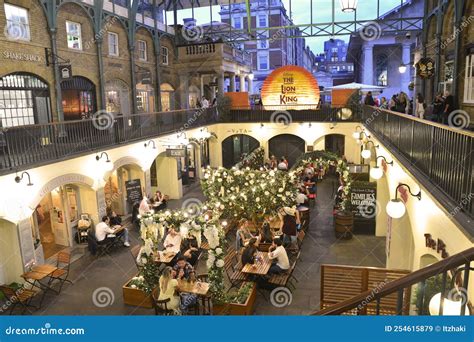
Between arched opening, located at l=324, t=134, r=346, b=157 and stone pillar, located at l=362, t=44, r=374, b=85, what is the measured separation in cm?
667

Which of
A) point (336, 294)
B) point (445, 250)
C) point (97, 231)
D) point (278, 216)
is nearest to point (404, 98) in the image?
point (278, 216)

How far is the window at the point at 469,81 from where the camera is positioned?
13.3 meters

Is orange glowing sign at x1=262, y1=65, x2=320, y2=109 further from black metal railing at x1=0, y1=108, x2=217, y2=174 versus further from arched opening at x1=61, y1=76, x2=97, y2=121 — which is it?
arched opening at x1=61, y1=76, x2=97, y2=121

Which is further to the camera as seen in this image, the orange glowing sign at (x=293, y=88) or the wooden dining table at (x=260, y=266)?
the orange glowing sign at (x=293, y=88)

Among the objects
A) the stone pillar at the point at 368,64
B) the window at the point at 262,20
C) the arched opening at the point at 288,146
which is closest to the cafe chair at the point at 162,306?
the arched opening at the point at 288,146

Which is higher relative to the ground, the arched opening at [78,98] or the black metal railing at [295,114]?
the arched opening at [78,98]

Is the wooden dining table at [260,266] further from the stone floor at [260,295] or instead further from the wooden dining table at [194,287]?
the wooden dining table at [194,287]

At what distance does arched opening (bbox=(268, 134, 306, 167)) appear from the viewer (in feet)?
90.5

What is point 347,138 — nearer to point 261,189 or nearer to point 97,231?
point 261,189

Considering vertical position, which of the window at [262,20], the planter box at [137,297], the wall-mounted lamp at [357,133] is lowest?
the planter box at [137,297]

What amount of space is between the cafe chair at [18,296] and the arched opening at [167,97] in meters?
16.4

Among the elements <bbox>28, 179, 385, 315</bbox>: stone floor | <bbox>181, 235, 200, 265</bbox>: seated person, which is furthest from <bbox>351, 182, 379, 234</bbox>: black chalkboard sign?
<bbox>181, 235, 200, 265</bbox>: seated person

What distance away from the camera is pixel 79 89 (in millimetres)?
17984

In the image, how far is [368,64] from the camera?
3119cm
